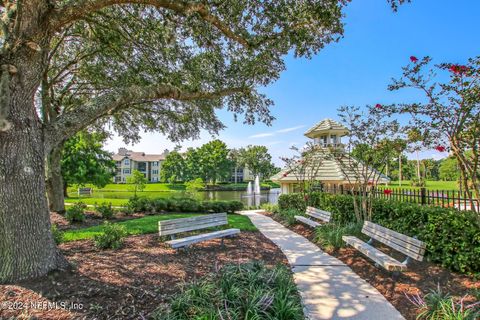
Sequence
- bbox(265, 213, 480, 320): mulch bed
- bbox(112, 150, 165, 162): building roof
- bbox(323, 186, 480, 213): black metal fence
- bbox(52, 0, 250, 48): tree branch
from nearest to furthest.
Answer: bbox(265, 213, 480, 320): mulch bed → bbox(52, 0, 250, 48): tree branch → bbox(323, 186, 480, 213): black metal fence → bbox(112, 150, 165, 162): building roof

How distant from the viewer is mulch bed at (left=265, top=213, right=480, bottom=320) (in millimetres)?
3746

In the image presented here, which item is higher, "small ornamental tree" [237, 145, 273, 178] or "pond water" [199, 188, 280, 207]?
"small ornamental tree" [237, 145, 273, 178]

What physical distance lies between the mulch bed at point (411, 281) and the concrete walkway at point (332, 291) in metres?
0.15

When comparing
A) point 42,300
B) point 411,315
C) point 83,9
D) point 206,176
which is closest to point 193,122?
point 83,9

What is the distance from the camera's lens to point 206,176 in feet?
182

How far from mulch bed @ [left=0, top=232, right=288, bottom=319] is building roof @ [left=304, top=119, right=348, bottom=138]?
1170 cm

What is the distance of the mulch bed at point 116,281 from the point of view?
9.68 feet

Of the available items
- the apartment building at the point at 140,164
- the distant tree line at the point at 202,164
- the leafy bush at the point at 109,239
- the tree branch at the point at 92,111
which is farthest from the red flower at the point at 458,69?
the apartment building at the point at 140,164

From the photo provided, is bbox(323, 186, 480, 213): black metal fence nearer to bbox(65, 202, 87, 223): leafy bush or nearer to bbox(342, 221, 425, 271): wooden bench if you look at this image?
bbox(342, 221, 425, 271): wooden bench

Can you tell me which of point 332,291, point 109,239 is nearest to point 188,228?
point 109,239

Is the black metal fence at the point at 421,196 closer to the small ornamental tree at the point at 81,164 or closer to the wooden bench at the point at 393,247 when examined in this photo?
the wooden bench at the point at 393,247

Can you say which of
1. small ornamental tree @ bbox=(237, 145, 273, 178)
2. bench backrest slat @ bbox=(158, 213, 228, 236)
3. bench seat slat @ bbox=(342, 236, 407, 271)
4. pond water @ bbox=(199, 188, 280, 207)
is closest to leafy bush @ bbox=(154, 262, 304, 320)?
bench seat slat @ bbox=(342, 236, 407, 271)

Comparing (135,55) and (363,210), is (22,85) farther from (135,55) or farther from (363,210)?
(363,210)

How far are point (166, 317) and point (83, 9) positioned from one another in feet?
15.1
